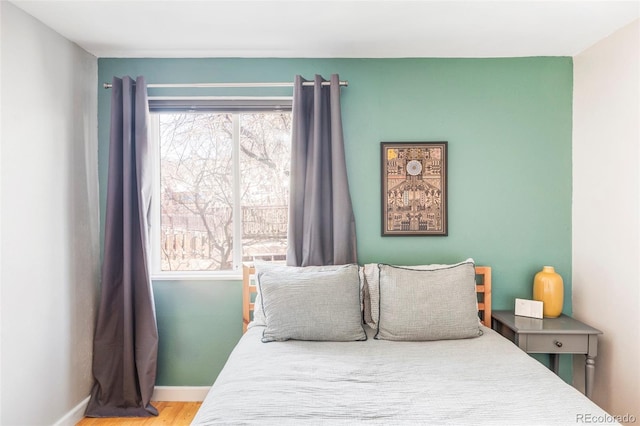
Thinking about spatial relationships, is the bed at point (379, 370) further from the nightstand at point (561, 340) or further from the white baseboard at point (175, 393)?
the white baseboard at point (175, 393)

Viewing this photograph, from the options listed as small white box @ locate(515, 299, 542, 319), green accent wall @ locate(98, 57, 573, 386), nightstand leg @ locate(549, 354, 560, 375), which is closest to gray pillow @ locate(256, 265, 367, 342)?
green accent wall @ locate(98, 57, 573, 386)

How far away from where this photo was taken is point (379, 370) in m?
2.02

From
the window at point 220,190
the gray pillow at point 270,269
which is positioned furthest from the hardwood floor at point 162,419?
the window at point 220,190

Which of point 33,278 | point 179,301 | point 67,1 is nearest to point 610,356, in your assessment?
point 179,301

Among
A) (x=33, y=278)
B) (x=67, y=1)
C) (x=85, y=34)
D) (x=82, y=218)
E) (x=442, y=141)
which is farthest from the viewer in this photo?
(x=442, y=141)

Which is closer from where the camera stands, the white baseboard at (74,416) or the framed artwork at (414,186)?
the white baseboard at (74,416)

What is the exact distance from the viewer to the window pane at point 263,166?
3186mm

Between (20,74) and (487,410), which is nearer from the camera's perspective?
(487,410)

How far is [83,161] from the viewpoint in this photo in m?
2.86

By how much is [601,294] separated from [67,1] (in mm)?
3665

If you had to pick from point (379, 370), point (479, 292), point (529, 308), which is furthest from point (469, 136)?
point (379, 370)

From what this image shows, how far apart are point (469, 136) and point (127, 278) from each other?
2639 millimetres

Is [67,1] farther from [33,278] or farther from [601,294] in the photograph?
[601,294]

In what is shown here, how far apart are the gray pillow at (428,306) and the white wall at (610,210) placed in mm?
898
